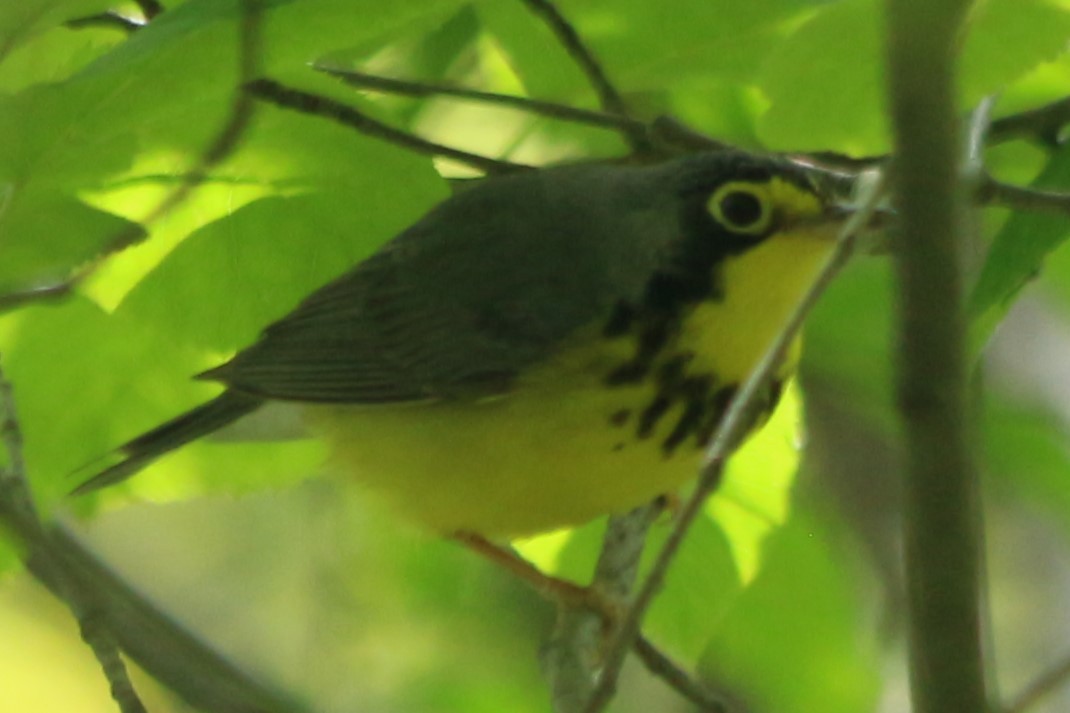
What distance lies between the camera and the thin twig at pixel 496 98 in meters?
2.86

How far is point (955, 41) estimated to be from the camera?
141 centimetres

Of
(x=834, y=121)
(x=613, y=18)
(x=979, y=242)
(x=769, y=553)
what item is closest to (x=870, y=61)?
(x=834, y=121)

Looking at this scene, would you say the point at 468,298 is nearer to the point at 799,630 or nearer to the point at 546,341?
the point at 546,341

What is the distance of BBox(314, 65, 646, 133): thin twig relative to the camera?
112 inches

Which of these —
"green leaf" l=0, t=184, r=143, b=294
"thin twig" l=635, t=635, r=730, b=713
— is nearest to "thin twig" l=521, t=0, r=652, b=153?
"green leaf" l=0, t=184, r=143, b=294

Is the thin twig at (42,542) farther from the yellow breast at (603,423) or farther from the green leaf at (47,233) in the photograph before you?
the yellow breast at (603,423)

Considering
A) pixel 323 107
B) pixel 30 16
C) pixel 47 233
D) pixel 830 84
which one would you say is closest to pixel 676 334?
pixel 830 84

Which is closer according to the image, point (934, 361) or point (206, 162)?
point (934, 361)

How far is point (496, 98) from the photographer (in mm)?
2848

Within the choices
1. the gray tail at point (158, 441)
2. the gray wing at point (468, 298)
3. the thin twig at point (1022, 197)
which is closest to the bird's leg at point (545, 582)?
the gray wing at point (468, 298)

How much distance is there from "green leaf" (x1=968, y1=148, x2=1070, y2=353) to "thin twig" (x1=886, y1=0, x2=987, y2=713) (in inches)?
16.6

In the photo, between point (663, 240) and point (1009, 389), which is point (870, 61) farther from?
point (1009, 389)

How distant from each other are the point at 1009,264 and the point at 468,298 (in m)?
1.73

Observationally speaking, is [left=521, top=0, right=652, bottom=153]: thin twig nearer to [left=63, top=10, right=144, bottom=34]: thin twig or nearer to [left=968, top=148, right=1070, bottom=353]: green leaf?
[left=63, top=10, right=144, bottom=34]: thin twig
